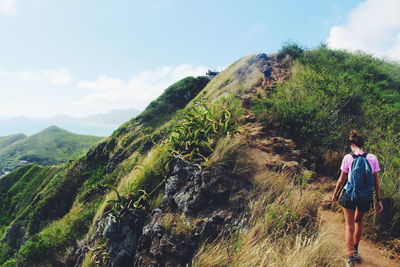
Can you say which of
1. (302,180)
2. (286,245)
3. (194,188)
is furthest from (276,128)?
(286,245)

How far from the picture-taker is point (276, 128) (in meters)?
5.91

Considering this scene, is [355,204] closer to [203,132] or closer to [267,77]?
[203,132]

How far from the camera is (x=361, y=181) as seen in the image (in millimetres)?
2982

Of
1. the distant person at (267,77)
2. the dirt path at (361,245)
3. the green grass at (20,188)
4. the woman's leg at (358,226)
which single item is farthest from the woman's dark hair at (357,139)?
the green grass at (20,188)

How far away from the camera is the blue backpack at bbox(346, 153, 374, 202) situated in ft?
9.78

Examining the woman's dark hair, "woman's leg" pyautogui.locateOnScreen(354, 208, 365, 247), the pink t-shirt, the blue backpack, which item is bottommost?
"woman's leg" pyautogui.locateOnScreen(354, 208, 365, 247)

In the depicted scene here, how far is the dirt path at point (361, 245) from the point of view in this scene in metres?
2.98

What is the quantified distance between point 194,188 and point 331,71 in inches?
341

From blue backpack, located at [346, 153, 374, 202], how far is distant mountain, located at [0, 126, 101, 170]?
91070 millimetres

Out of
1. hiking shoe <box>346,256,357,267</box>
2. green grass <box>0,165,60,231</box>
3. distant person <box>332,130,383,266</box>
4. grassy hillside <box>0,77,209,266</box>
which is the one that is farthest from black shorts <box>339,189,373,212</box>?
green grass <box>0,165,60,231</box>

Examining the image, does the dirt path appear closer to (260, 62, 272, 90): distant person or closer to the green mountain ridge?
the green mountain ridge

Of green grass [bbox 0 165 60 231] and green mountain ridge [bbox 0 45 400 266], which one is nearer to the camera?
green mountain ridge [bbox 0 45 400 266]

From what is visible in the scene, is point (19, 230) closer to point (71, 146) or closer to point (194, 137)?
point (194, 137)

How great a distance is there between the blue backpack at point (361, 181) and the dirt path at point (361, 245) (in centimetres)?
70
